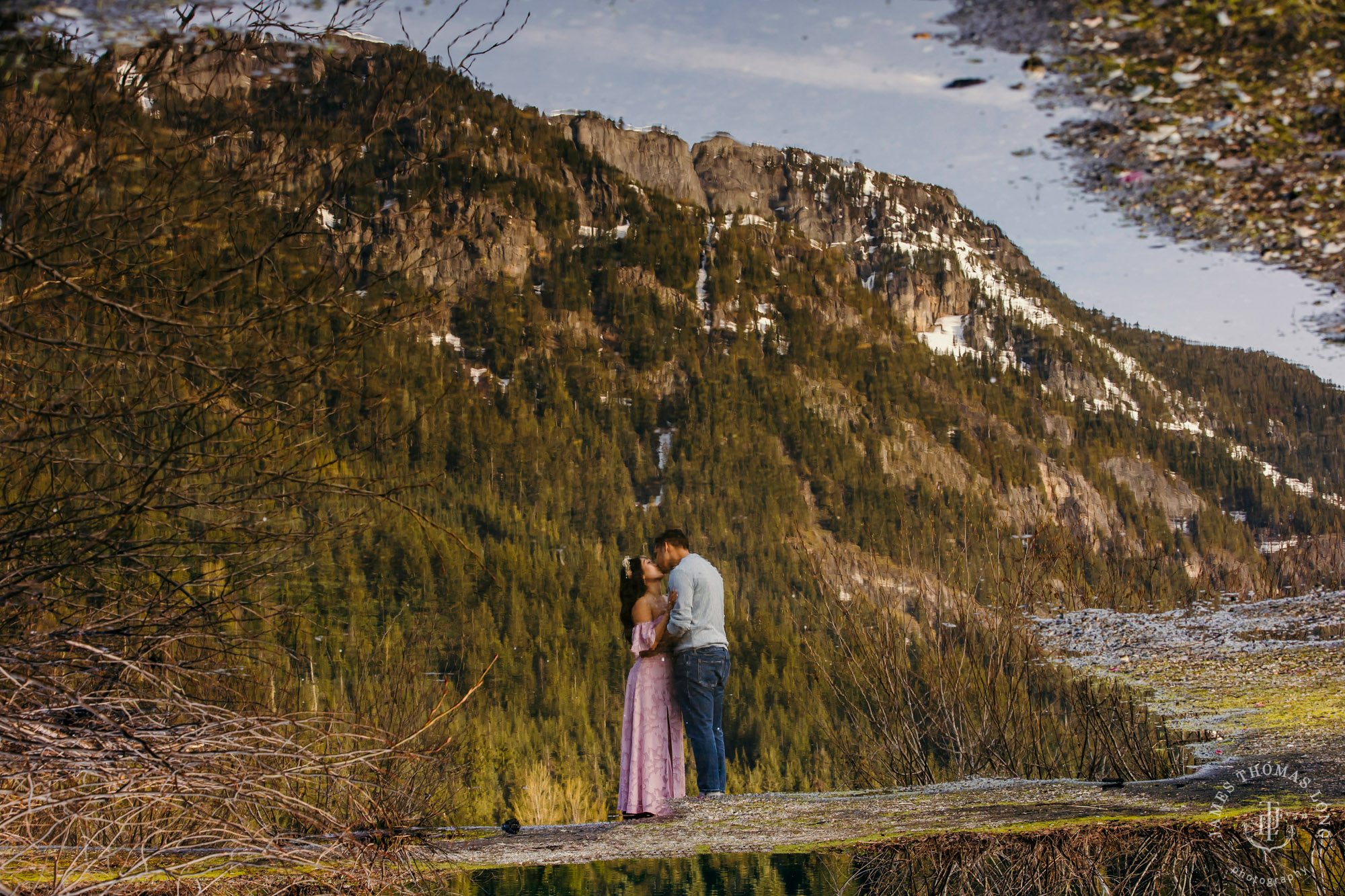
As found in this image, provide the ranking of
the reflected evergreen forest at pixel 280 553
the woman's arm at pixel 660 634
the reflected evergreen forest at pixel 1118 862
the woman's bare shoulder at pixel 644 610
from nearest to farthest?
the reflected evergreen forest at pixel 280 553 → the reflected evergreen forest at pixel 1118 862 → the woman's arm at pixel 660 634 → the woman's bare shoulder at pixel 644 610

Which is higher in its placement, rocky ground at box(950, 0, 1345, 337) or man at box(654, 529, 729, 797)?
rocky ground at box(950, 0, 1345, 337)

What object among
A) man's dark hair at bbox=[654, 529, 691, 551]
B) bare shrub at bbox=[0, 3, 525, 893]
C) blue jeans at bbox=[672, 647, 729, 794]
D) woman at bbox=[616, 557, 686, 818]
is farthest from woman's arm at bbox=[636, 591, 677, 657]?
bare shrub at bbox=[0, 3, 525, 893]

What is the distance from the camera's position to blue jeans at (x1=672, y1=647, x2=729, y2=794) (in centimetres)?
517

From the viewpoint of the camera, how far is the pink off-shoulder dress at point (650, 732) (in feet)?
17.7

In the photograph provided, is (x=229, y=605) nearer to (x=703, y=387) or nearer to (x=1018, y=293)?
(x=703, y=387)

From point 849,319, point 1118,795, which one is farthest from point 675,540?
point 849,319

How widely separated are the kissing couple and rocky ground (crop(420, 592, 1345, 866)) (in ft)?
1.67

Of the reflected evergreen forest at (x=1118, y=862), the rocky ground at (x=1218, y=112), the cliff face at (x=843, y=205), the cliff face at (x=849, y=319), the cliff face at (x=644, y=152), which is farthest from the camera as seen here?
the cliff face at (x=843, y=205)

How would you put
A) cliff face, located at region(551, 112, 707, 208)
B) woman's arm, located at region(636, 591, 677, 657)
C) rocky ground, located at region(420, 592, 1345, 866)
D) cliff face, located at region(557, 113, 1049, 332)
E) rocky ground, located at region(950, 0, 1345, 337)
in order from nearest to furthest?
rocky ground, located at region(950, 0, 1345, 337) < rocky ground, located at region(420, 592, 1345, 866) < woman's arm, located at region(636, 591, 677, 657) < cliff face, located at region(551, 112, 707, 208) < cliff face, located at region(557, 113, 1049, 332)

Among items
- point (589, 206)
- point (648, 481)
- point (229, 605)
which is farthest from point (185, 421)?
point (589, 206)

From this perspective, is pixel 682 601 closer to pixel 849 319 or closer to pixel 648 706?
pixel 648 706

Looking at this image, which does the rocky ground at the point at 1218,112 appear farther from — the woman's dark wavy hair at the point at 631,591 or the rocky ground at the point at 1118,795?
the woman's dark wavy hair at the point at 631,591

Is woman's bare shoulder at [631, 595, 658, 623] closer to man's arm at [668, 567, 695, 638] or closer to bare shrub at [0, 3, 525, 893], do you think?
man's arm at [668, 567, 695, 638]

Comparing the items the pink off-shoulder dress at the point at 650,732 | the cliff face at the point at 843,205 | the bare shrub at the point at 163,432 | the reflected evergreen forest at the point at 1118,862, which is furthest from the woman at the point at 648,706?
the cliff face at the point at 843,205
